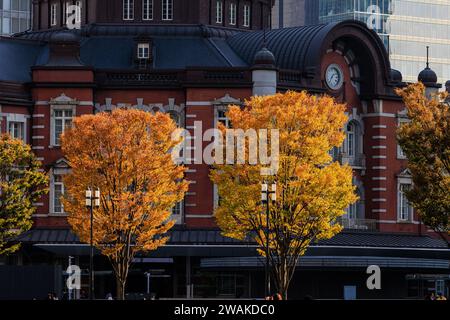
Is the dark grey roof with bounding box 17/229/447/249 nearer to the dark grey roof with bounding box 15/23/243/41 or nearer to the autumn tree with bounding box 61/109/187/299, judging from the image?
the autumn tree with bounding box 61/109/187/299

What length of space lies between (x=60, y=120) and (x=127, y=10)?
1260cm

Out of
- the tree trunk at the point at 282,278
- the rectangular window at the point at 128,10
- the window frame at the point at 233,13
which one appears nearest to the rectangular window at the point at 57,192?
the rectangular window at the point at 128,10

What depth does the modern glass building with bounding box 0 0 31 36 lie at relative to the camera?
161 meters

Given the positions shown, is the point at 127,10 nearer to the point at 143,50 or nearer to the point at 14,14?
the point at 143,50

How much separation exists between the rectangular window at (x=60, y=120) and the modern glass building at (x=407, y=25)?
79.5 metres

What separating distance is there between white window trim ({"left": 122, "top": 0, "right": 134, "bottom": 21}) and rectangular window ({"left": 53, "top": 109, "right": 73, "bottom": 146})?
1153 cm

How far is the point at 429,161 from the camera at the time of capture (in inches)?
2815

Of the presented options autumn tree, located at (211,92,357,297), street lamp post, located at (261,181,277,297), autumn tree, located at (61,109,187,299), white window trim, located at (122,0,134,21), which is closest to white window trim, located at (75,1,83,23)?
white window trim, located at (122,0,134,21)

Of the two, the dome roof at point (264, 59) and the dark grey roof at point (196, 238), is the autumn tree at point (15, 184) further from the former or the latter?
the dome roof at point (264, 59)

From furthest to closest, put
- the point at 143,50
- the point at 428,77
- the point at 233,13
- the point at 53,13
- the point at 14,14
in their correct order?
1. the point at 14,14
2. the point at 428,77
3. the point at 233,13
4. the point at 53,13
5. the point at 143,50

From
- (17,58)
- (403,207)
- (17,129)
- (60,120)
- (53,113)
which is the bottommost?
(403,207)

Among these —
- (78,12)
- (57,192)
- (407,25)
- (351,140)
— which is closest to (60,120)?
(57,192)

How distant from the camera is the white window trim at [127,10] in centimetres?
10219

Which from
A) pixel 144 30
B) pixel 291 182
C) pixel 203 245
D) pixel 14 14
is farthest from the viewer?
pixel 14 14
